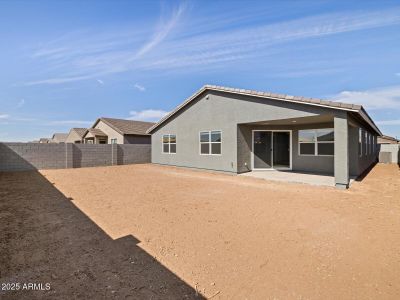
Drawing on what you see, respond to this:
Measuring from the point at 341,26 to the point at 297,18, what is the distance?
1.86 meters

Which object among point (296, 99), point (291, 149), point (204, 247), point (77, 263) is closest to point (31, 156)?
point (77, 263)

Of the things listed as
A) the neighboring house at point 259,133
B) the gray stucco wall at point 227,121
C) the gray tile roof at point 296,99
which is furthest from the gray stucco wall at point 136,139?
the gray tile roof at point 296,99

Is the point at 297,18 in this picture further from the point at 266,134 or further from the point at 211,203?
the point at 211,203

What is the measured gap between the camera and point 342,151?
27.6 feet

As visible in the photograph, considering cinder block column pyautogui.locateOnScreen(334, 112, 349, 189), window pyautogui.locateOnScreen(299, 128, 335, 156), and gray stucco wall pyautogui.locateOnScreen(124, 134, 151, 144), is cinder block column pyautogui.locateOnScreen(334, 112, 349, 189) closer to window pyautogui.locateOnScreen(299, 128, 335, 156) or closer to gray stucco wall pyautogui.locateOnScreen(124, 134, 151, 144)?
window pyautogui.locateOnScreen(299, 128, 335, 156)

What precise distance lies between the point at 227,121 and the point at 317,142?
536cm

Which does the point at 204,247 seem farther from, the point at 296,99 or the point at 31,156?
the point at 31,156

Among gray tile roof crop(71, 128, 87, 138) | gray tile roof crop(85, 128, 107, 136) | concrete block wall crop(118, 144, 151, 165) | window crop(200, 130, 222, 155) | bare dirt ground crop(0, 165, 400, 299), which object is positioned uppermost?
gray tile roof crop(71, 128, 87, 138)

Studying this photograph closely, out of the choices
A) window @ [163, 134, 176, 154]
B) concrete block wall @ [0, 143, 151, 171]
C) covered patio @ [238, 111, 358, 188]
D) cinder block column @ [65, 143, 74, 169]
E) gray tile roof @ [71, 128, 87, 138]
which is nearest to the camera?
covered patio @ [238, 111, 358, 188]

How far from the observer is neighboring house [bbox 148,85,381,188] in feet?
35.2

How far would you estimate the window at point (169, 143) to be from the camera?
57.6 feet

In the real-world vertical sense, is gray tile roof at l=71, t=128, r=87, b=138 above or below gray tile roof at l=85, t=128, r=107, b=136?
above

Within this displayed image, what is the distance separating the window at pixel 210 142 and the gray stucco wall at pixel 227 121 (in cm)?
28

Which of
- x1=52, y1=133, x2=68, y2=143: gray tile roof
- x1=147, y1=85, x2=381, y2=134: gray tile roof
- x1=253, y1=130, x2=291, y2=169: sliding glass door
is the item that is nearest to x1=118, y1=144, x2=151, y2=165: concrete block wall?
x1=147, y1=85, x2=381, y2=134: gray tile roof
